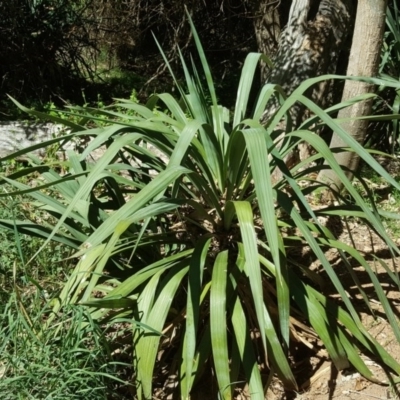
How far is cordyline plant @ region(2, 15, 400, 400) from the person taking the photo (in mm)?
2436

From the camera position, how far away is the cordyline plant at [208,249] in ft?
7.99

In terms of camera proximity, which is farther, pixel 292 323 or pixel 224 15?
pixel 224 15

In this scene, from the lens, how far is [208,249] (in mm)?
2994

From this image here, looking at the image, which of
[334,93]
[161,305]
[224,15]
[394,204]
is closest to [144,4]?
[224,15]

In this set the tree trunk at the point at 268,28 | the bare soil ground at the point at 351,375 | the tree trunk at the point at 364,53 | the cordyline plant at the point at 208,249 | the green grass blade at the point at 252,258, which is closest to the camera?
the green grass blade at the point at 252,258

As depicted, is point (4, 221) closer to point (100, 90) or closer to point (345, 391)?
point (345, 391)

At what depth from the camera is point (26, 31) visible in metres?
7.38

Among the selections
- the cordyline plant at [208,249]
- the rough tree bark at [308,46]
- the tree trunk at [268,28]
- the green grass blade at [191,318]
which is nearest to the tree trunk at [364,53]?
the rough tree bark at [308,46]

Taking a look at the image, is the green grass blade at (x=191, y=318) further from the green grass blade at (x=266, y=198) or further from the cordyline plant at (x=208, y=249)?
the green grass blade at (x=266, y=198)

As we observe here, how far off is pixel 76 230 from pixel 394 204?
2.62 metres

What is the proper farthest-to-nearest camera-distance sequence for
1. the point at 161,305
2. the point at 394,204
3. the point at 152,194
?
the point at 394,204
the point at 161,305
the point at 152,194

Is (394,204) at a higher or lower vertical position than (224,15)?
lower

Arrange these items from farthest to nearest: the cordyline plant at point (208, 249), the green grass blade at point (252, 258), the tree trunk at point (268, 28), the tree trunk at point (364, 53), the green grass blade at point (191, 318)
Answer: the tree trunk at point (268, 28) → the tree trunk at point (364, 53) → the green grass blade at point (191, 318) → the cordyline plant at point (208, 249) → the green grass blade at point (252, 258)

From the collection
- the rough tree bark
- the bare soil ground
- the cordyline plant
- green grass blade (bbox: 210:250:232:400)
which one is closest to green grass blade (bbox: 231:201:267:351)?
the cordyline plant
